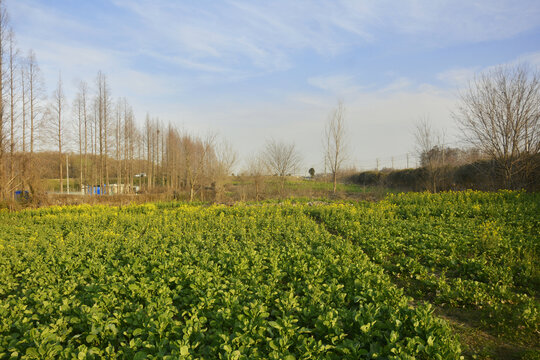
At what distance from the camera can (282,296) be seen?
366 centimetres

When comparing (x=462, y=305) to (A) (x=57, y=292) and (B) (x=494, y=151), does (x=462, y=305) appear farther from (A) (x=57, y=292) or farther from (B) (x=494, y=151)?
(B) (x=494, y=151)

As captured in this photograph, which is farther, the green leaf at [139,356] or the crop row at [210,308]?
the crop row at [210,308]

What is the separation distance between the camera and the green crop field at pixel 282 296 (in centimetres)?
273

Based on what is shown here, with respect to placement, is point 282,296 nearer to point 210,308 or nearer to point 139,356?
point 210,308

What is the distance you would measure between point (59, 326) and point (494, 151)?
17.0m

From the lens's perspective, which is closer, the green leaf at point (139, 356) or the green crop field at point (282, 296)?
the green leaf at point (139, 356)

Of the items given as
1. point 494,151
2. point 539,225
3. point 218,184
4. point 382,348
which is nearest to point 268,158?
point 218,184

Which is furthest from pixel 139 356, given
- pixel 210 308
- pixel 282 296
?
pixel 282 296

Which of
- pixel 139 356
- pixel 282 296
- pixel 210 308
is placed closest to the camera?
pixel 139 356

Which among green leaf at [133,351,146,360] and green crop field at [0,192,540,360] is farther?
green crop field at [0,192,540,360]

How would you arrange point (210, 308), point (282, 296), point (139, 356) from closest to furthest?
point (139, 356) < point (210, 308) < point (282, 296)

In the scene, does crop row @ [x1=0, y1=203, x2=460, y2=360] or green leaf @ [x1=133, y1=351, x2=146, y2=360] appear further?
crop row @ [x1=0, y1=203, x2=460, y2=360]

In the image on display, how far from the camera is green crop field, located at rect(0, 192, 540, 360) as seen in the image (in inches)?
108

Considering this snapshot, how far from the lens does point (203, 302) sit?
3.42 metres
